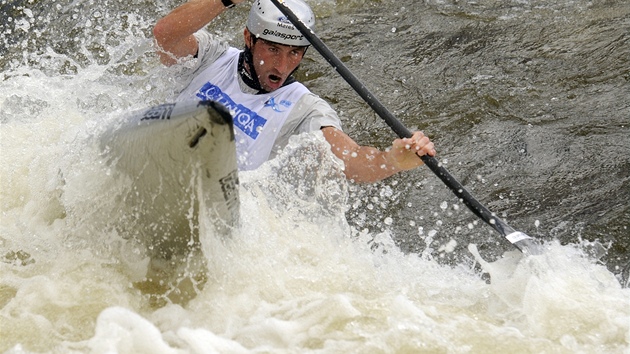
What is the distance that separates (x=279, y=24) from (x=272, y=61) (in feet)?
0.70

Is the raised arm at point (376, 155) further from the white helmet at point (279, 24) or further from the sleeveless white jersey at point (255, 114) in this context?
the white helmet at point (279, 24)

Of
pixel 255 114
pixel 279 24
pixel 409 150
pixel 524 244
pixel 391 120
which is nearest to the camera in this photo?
pixel 409 150

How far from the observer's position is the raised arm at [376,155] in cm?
372

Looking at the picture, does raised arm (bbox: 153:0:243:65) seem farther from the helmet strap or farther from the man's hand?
the man's hand

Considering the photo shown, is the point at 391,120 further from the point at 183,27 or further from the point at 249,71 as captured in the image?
the point at 183,27

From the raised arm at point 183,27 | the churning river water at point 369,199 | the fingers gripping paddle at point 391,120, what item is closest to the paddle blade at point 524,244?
the fingers gripping paddle at point 391,120

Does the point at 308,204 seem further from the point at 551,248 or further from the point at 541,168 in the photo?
the point at 541,168

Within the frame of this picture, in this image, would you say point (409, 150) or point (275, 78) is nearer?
point (409, 150)

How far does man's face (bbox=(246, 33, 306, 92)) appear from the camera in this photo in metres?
4.32

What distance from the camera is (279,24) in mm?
4242

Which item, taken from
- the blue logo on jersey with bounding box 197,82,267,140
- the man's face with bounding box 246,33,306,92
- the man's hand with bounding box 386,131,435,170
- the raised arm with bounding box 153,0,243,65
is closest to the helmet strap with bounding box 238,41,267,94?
the man's face with bounding box 246,33,306,92

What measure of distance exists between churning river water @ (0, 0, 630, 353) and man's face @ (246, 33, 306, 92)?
438mm

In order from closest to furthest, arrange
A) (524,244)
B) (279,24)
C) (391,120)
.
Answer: (391,120)
(524,244)
(279,24)

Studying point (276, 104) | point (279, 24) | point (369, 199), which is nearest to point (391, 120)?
point (276, 104)
